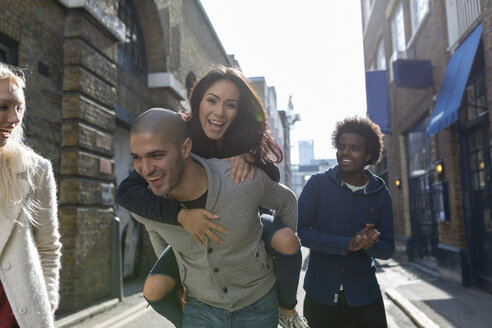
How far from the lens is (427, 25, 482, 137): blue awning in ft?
24.6

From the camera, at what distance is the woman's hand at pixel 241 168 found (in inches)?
73.0

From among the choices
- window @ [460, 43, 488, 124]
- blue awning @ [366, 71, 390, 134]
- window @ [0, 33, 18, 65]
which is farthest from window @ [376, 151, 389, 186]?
window @ [0, 33, 18, 65]

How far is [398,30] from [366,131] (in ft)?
42.9

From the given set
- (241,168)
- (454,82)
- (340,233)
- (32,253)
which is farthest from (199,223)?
(454,82)

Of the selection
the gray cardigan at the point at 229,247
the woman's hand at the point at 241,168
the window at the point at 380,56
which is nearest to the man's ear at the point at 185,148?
the gray cardigan at the point at 229,247

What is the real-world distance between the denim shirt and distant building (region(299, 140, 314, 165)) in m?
142

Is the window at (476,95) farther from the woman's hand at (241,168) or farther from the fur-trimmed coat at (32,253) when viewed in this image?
the fur-trimmed coat at (32,253)

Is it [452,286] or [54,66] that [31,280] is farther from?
[452,286]

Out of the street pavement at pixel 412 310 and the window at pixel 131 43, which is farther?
the window at pixel 131 43

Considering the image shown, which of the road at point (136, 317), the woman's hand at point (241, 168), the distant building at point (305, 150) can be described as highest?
the distant building at point (305, 150)

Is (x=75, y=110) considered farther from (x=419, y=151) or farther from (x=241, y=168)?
(x=419, y=151)

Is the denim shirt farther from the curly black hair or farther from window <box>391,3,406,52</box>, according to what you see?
window <box>391,3,406,52</box>

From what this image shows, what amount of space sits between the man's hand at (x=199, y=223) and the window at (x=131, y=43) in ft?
26.2

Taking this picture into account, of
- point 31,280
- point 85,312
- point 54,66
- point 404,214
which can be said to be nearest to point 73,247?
point 85,312
